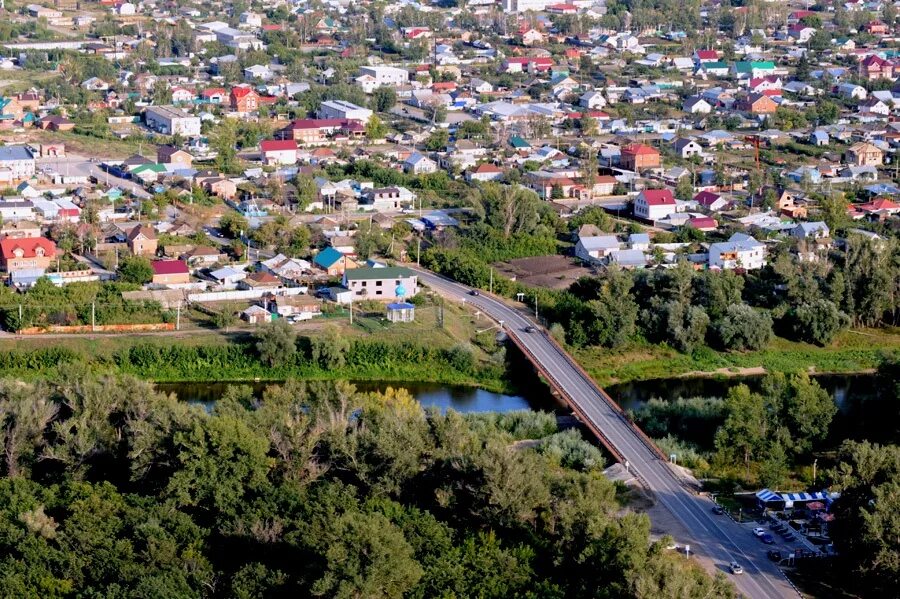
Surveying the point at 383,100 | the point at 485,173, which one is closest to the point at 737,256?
the point at 485,173

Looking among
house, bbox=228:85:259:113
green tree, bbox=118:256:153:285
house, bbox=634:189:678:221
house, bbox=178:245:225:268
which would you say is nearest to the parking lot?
green tree, bbox=118:256:153:285

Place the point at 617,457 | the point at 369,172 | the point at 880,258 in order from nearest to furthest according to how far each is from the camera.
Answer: the point at 617,457, the point at 880,258, the point at 369,172

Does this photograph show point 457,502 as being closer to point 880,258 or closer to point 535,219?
point 880,258

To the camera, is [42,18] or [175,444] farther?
[42,18]

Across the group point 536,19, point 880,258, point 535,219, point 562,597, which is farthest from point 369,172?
point 536,19

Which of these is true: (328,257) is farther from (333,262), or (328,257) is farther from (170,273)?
(170,273)

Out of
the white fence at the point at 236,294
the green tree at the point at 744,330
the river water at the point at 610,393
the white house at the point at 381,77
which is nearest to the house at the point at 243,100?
the white house at the point at 381,77

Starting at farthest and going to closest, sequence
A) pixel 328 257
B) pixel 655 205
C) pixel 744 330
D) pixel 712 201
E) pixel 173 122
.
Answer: pixel 173 122
pixel 712 201
pixel 655 205
pixel 328 257
pixel 744 330
